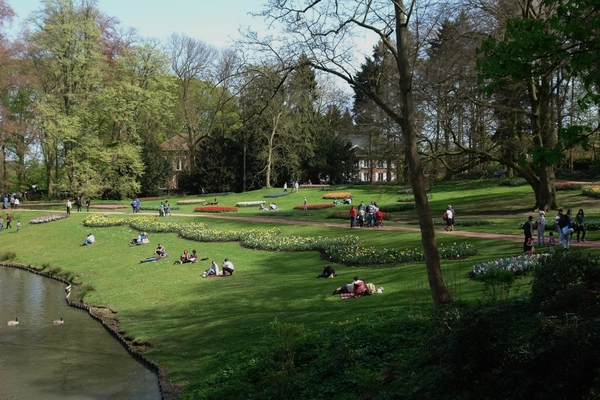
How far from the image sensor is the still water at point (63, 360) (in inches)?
496

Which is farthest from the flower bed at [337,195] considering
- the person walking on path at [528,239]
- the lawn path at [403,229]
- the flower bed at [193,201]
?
the person walking on path at [528,239]

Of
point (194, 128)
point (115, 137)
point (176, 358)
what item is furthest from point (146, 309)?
point (194, 128)

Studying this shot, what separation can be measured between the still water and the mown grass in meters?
0.75

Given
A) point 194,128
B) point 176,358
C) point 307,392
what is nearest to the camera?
point 307,392

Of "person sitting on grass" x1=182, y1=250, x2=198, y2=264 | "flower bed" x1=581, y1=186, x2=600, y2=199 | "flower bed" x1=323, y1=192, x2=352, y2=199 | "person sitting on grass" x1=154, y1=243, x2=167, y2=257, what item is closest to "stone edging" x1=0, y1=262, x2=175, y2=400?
"person sitting on grass" x1=154, y1=243, x2=167, y2=257

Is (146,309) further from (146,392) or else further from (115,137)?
(115,137)

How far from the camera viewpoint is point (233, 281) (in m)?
20.8

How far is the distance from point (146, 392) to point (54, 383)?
2511 millimetres

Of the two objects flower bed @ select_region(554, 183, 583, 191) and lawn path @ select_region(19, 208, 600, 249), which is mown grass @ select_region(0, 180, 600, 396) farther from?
flower bed @ select_region(554, 183, 583, 191)

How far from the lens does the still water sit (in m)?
12.6

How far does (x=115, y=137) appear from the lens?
59.2 metres

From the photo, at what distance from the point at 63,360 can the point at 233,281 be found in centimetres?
731

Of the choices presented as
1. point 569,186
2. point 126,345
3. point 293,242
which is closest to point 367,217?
point 293,242

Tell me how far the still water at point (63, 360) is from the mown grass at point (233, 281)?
754 mm
